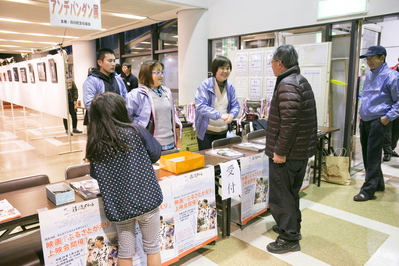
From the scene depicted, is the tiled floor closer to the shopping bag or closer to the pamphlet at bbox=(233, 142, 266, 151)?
the shopping bag

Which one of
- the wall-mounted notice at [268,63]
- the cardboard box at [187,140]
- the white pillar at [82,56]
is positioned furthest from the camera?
the white pillar at [82,56]

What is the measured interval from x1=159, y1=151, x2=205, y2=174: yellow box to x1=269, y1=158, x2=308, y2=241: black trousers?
1.93 ft

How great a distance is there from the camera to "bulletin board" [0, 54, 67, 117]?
558cm

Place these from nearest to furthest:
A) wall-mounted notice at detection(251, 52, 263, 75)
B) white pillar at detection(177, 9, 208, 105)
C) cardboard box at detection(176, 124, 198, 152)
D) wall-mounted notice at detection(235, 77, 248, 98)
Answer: cardboard box at detection(176, 124, 198, 152)
wall-mounted notice at detection(251, 52, 263, 75)
wall-mounted notice at detection(235, 77, 248, 98)
white pillar at detection(177, 9, 208, 105)

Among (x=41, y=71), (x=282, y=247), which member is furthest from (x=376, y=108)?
(x=41, y=71)

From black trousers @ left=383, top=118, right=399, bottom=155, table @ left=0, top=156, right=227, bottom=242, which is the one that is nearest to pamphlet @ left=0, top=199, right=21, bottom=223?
table @ left=0, top=156, right=227, bottom=242

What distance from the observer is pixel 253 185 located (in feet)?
8.94

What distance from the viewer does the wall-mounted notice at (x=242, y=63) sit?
5.14 meters

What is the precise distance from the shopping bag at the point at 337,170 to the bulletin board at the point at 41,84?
4.59 m

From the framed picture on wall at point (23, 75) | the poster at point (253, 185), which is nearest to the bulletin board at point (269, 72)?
the poster at point (253, 185)

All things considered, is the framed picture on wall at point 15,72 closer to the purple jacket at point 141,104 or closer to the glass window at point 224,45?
the glass window at point 224,45

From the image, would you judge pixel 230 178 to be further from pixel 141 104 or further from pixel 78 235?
pixel 78 235

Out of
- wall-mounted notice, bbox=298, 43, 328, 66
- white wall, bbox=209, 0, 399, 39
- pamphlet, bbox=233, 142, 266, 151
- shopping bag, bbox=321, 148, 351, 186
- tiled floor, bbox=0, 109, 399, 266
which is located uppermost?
white wall, bbox=209, 0, 399, 39

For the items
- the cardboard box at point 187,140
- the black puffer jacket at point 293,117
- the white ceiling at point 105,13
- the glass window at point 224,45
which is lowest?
the cardboard box at point 187,140
